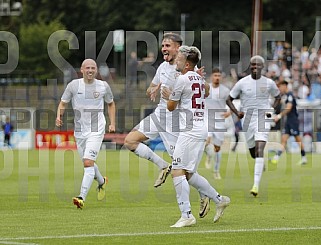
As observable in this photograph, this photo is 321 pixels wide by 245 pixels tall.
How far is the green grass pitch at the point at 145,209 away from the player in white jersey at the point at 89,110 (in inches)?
39.1

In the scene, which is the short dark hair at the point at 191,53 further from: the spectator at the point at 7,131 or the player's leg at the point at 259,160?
the spectator at the point at 7,131

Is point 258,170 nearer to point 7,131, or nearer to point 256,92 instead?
point 256,92

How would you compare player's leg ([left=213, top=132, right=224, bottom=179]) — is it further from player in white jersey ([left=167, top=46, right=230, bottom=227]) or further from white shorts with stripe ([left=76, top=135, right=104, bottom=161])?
player in white jersey ([left=167, top=46, right=230, bottom=227])

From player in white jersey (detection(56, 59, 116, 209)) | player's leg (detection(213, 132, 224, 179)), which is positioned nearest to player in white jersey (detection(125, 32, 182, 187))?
player in white jersey (detection(56, 59, 116, 209))

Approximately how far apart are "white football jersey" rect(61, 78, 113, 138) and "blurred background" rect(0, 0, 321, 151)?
1917 cm

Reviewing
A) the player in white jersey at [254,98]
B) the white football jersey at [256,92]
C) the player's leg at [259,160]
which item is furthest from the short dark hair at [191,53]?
the white football jersey at [256,92]

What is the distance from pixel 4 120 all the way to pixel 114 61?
63.7 feet

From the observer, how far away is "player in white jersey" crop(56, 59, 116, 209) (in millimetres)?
17359

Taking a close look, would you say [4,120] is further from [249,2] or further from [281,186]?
[249,2]

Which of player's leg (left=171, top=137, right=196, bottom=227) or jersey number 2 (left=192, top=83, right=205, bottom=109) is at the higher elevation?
jersey number 2 (left=192, top=83, right=205, bottom=109)

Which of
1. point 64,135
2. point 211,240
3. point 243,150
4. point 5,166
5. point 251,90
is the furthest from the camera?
point 64,135

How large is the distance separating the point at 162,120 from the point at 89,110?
1551 millimetres

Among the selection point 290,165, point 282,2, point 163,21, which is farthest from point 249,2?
point 290,165

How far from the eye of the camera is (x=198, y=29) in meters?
67.3
